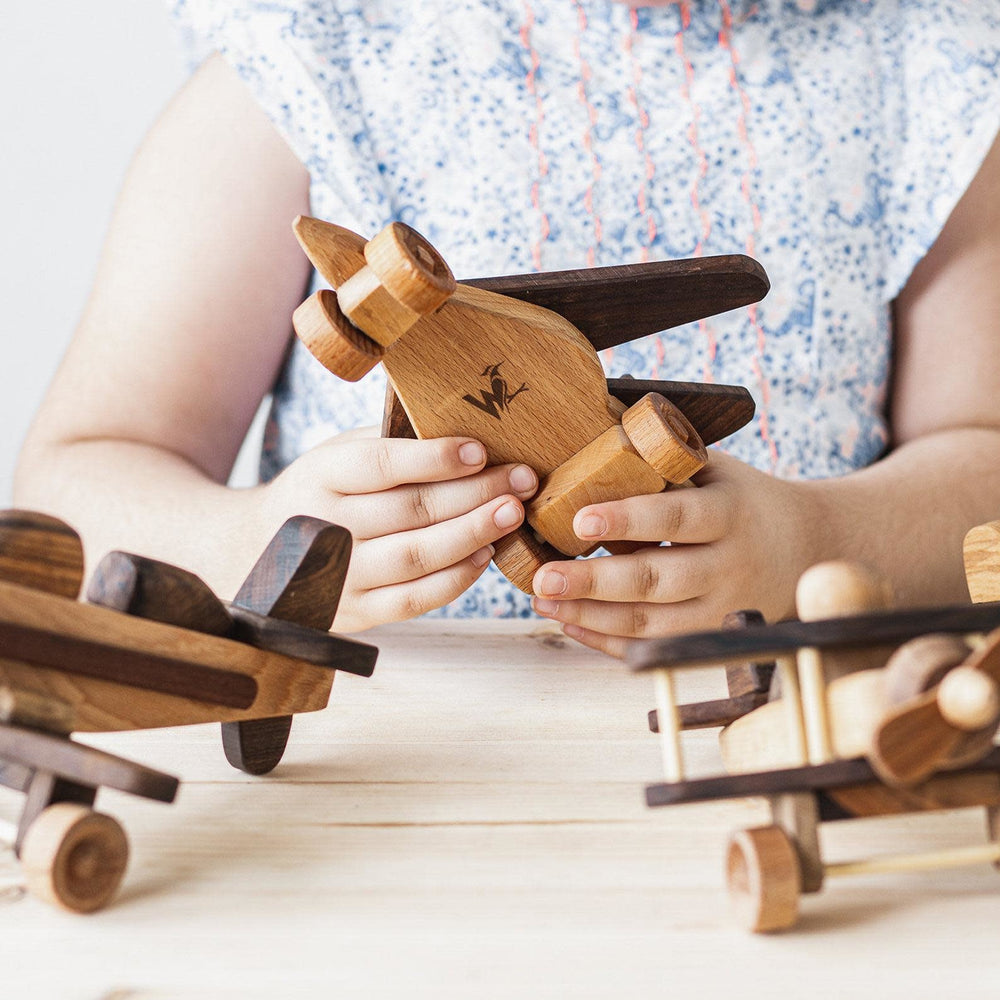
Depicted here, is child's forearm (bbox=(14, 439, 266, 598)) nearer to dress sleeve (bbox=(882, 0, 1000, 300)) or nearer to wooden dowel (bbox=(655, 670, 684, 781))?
wooden dowel (bbox=(655, 670, 684, 781))

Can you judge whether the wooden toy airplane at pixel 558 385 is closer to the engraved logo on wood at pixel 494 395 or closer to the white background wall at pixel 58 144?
the engraved logo on wood at pixel 494 395

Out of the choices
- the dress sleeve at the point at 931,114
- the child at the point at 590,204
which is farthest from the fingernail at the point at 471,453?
the dress sleeve at the point at 931,114

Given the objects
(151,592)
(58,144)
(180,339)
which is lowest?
(151,592)

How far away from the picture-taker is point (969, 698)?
272mm

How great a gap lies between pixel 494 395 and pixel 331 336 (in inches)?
4.6

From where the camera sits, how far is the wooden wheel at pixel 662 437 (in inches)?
19.8

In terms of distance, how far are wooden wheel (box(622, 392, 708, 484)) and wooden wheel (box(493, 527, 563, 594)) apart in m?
0.09

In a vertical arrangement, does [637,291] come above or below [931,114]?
below

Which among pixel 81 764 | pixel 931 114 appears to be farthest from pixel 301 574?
pixel 931 114

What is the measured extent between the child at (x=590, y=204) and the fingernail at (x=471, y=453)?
36cm

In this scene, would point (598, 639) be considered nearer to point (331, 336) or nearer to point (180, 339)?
point (331, 336)

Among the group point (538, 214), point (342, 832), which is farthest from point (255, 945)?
point (538, 214)

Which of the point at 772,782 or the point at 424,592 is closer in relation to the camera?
the point at 772,782

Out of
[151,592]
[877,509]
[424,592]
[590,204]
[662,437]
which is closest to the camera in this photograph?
[151,592]
